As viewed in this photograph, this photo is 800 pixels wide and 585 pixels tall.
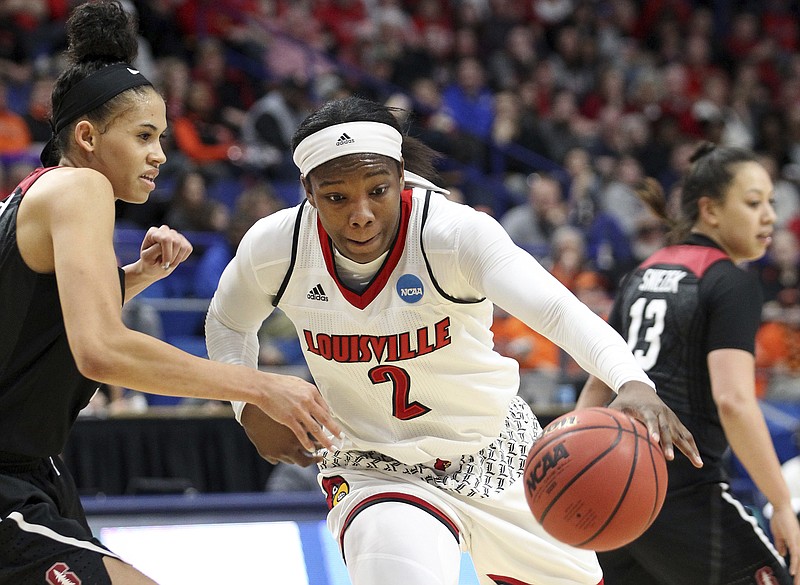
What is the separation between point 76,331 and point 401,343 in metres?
1.01

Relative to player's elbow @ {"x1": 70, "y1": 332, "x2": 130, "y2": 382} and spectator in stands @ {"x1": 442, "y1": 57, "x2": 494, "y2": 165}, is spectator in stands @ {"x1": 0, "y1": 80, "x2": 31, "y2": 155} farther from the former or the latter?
player's elbow @ {"x1": 70, "y1": 332, "x2": 130, "y2": 382}

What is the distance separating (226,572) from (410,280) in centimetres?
222

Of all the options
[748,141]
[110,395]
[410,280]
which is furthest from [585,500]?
[748,141]

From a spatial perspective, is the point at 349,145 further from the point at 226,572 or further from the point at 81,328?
the point at 226,572

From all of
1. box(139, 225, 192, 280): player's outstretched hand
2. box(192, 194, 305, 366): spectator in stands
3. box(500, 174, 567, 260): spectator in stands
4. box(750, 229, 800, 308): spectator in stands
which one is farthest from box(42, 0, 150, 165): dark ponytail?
box(750, 229, 800, 308): spectator in stands

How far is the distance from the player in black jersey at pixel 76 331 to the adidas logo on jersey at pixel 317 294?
0.53 meters

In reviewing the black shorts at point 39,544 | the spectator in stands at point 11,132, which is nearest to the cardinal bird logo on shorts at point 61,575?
the black shorts at point 39,544

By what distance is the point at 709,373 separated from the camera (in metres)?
3.76

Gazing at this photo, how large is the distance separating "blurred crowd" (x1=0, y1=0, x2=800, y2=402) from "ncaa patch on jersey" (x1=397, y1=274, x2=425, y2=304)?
4.44 meters

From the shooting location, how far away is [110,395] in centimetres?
704

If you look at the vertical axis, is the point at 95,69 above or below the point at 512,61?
below

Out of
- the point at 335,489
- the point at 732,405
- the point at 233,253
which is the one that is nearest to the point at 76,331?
the point at 335,489

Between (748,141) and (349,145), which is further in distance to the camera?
(748,141)

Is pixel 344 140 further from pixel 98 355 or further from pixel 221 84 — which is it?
pixel 221 84
